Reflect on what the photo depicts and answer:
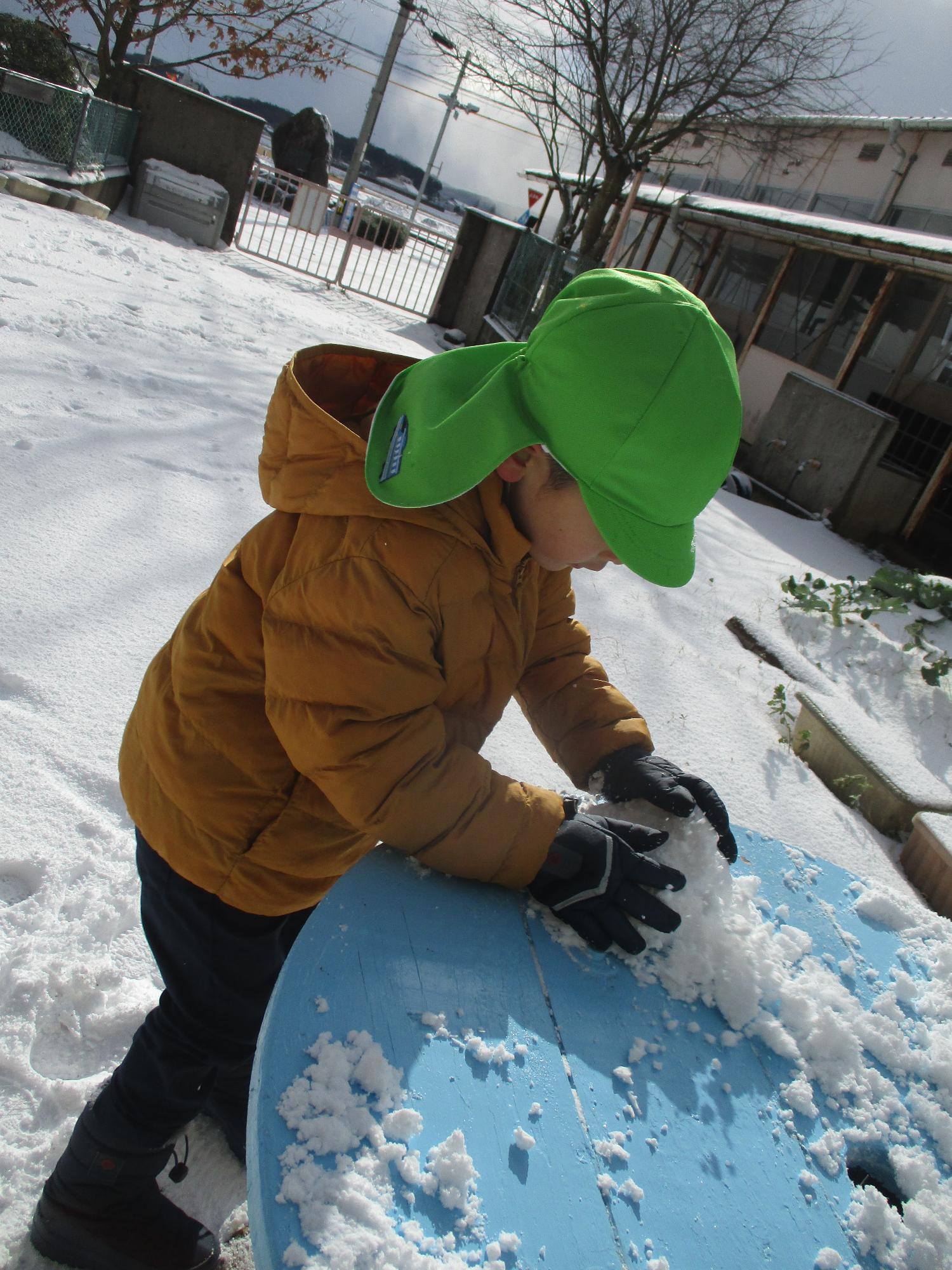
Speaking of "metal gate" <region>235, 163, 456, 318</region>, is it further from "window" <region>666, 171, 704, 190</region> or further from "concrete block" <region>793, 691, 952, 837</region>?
"window" <region>666, 171, 704, 190</region>

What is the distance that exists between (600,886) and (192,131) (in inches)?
477

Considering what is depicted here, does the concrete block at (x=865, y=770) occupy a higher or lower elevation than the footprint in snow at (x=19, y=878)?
higher

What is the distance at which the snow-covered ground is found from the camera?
1715mm

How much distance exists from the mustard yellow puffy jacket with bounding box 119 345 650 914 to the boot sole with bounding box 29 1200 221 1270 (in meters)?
0.62

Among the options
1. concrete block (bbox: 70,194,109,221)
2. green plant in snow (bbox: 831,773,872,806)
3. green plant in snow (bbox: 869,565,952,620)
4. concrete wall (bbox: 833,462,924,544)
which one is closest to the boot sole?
green plant in snow (bbox: 831,773,872,806)

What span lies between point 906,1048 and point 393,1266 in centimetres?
97

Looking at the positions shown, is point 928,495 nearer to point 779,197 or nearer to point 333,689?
point 333,689

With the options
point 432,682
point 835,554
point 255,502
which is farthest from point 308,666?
point 835,554

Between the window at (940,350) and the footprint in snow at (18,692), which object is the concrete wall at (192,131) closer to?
the window at (940,350)

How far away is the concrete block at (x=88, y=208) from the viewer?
28.0 feet

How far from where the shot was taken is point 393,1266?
0.90 metres

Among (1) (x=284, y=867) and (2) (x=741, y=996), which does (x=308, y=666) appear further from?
(2) (x=741, y=996)

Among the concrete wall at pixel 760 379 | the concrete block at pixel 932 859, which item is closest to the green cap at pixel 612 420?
the concrete block at pixel 932 859

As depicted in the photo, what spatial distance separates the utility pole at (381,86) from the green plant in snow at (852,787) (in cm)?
1372
